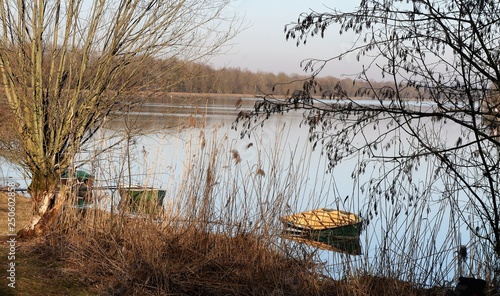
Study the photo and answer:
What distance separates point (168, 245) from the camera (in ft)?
16.6

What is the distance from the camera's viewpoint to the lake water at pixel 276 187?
4.47m

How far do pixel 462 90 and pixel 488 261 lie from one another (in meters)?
1.29

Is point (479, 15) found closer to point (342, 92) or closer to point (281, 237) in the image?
point (342, 92)

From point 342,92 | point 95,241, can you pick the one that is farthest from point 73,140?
point 342,92

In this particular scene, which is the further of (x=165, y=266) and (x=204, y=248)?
(x=204, y=248)

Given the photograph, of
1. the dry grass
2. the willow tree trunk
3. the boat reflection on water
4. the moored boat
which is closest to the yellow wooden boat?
the boat reflection on water

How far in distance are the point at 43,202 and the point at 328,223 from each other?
2.83 metres

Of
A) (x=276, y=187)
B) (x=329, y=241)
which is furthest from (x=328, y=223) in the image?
(x=276, y=187)

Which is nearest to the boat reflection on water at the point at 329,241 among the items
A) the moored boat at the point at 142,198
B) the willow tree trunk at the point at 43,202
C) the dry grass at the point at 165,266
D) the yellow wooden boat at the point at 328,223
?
the yellow wooden boat at the point at 328,223

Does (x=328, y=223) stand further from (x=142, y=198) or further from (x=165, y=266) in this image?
(x=142, y=198)

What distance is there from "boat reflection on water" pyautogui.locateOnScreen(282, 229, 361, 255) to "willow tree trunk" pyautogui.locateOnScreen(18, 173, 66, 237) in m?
2.38

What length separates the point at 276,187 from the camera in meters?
5.18

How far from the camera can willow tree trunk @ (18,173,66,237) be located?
598 cm

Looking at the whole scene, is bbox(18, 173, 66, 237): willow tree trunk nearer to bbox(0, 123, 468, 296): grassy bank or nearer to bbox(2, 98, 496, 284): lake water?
bbox(0, 123, 468, 296): grassy bank
